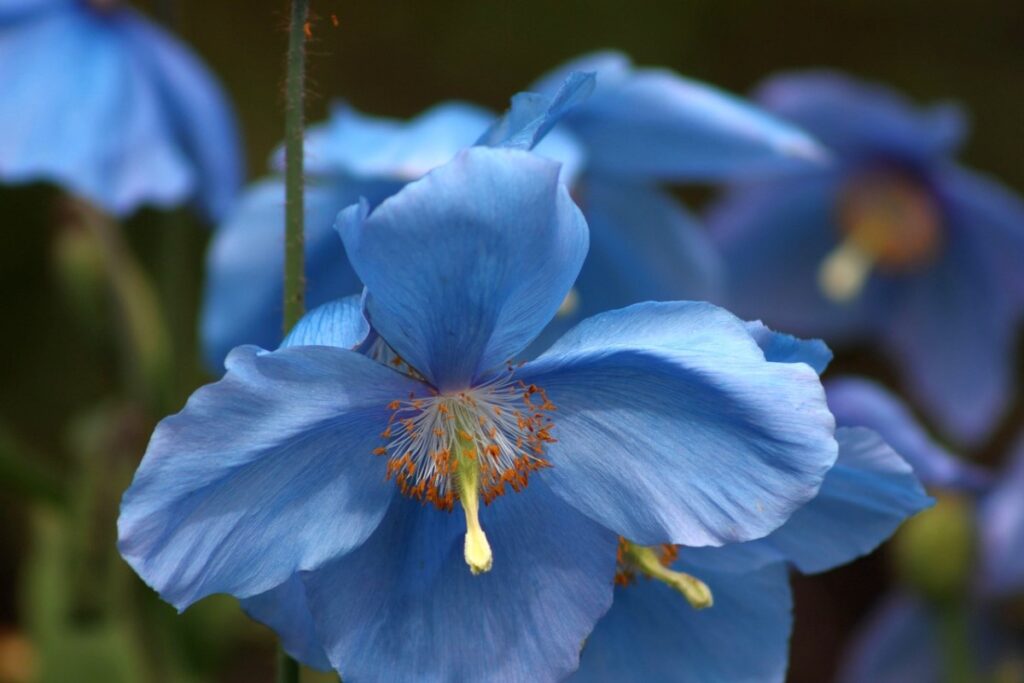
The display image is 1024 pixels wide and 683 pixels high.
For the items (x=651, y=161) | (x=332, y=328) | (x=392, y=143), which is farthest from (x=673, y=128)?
(x=332, y=328)

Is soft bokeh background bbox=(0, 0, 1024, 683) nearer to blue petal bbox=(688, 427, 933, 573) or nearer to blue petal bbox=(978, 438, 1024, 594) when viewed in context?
blue petal bbox=(978, 438, 1024, 594)

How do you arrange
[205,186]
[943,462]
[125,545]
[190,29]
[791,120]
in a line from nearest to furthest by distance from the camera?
1. [125,545]
2. [943,462]
3. [205,186]
4. [791,120]
5. [190,29]

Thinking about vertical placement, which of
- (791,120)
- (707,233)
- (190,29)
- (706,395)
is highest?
(706,395)

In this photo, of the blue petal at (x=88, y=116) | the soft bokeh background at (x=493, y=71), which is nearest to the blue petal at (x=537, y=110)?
the blue petal at (x=88, y=116)

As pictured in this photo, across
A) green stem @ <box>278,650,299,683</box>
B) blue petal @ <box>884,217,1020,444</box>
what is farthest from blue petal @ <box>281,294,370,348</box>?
blue petal @ <box>884,217,1020,444</box>

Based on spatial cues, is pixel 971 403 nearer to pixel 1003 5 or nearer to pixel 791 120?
pixel 791 120

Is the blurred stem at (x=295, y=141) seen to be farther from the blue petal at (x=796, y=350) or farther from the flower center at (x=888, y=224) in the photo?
the flower center at (x=888, y=224)

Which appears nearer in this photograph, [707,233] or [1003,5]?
[707,233]

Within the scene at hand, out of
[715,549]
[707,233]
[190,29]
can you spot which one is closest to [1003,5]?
[707,233]
